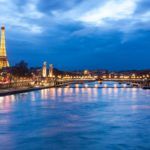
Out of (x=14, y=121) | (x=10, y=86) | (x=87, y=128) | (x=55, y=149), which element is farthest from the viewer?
(x=10, y=86)

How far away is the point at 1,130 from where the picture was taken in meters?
22.6

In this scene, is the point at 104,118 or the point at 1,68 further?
the point at 1,68

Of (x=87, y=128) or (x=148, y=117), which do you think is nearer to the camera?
(x=87, y=128)

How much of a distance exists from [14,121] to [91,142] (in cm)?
855

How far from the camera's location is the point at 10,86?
7356 cm

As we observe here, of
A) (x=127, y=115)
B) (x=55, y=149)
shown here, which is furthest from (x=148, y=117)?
(x=55, y=149)

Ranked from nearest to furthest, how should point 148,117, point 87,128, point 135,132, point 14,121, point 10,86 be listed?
1. point 135,132
2. point 87,128
3. point 14,121
4. point 148,117
5. point 10,86

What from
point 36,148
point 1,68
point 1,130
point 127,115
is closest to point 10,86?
point 1,68

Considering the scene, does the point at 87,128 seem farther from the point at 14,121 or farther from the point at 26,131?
the point at 14,121

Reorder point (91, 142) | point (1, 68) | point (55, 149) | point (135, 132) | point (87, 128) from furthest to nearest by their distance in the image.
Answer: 1. point (1, 68)
2. point (87, 128)
3. point (135, 132)
4. point (91, 142)
5. point (55, 149)

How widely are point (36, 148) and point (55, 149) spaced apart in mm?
786

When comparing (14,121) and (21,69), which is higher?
(21,69)

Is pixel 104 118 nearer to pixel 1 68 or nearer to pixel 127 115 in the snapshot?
pixel 127 115

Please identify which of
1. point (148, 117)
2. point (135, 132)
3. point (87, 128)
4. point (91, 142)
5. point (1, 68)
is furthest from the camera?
point (1, 68)
